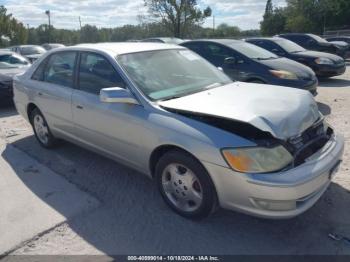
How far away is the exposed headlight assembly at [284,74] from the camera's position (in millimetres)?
6711

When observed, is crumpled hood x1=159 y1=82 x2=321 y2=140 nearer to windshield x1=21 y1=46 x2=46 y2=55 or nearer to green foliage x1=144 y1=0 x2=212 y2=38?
windshield x1=21 y1=46 x2=46 y2=55

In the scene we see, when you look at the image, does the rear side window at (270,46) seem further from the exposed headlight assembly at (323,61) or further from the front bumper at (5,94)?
the front bumper at (5,94)

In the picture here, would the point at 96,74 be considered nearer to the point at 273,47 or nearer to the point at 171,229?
the point at 171,229

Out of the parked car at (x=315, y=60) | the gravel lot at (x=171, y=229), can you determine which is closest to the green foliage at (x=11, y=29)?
the parked car at (x=315, y=60)

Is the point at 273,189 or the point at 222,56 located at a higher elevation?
the point at 222,56

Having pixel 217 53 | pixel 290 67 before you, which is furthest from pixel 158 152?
pixel 217 53

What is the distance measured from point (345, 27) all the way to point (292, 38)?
23.6 metres

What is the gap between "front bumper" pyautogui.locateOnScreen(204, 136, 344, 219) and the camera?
100 inches

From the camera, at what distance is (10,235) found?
3.04 meters

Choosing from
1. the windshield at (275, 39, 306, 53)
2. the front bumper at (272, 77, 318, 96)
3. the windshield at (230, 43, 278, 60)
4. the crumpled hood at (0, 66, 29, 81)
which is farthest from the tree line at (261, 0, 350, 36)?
the crumpled hood at (0, 66, 29, 81)

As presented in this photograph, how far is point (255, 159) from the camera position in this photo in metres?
2.61

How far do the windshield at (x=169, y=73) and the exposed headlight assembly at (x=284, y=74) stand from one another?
2.88m

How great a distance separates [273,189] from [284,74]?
15.6 ft

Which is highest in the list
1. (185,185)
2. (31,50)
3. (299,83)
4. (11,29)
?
(11,29)
